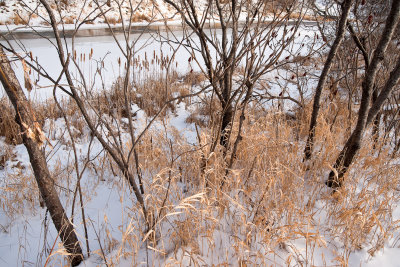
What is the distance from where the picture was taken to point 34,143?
112 cm

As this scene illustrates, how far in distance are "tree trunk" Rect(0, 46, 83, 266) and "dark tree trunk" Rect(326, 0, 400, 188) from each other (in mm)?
1442

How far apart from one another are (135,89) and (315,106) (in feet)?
9.28

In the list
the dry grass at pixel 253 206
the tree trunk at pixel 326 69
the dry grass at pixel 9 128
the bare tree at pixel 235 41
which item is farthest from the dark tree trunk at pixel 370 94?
the dry grass at pixel 9 128

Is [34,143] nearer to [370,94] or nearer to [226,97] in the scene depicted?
[226,97]

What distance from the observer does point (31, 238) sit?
157 cm

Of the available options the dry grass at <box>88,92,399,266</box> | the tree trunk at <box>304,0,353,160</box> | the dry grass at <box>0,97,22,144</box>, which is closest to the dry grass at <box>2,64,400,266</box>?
the dry grass at <box>88,92,399,266</box>

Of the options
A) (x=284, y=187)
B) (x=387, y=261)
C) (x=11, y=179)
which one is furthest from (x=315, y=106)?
(x=11, y=179)

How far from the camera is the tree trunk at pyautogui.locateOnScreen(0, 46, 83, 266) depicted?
93 cm

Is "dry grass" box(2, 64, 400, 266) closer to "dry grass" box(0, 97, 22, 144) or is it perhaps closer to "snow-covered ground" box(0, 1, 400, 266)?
"snow-covered ground" box(0, 1, 400, 266)

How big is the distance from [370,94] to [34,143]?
1.81m

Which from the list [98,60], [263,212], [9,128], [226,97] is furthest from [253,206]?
[98,60]

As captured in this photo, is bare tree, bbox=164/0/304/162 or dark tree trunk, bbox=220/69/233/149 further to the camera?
dark tree trunk, bbox=220/69/233/149

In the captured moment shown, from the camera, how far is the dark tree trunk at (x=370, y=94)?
133cm

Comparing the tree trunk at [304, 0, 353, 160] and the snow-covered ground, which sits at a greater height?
the tree trunk at [304, 0, 353, 160]
